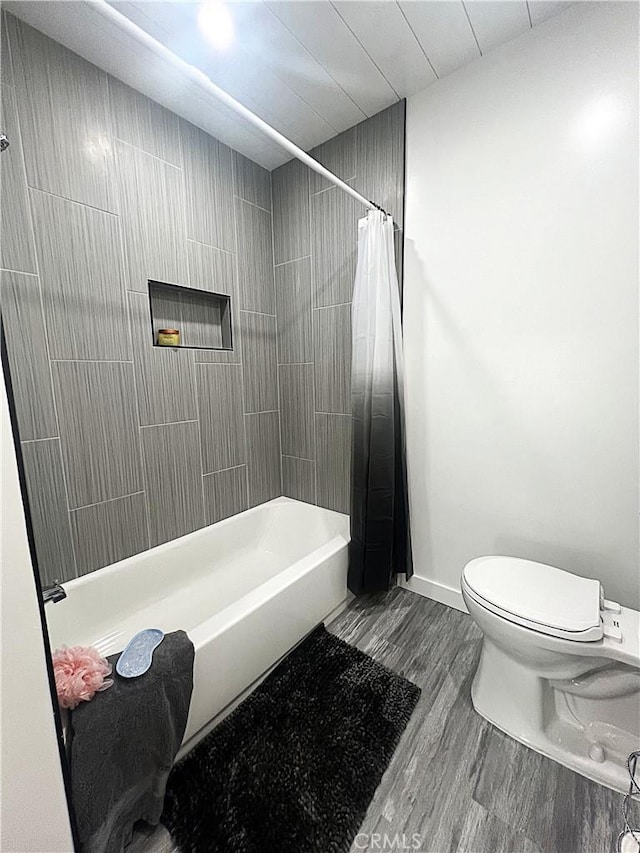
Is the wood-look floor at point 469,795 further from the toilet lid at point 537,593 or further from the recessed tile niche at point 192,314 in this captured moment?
the recessed tile niche at point 192,314

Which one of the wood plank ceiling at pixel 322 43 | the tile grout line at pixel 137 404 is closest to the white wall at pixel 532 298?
the wood plank ceiling at pixel 322 43

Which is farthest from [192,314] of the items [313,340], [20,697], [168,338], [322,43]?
[20,697]

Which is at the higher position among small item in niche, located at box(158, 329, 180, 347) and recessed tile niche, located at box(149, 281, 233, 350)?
recessed tile niche, located at box(149, 281, 233, 350)

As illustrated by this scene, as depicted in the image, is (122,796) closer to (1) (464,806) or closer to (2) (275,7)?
(1) (464,806)

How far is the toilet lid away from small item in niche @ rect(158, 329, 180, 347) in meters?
1.75

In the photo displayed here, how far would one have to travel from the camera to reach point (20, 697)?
2.03 ft

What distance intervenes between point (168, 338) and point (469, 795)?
2.14 meters

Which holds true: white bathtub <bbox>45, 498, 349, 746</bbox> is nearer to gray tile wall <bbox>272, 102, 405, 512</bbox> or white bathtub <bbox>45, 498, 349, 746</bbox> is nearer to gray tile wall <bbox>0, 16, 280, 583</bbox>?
gray tile wall <bbox>0, 16, 280, 583</bbox>

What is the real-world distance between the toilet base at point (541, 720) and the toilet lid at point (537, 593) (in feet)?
0.70

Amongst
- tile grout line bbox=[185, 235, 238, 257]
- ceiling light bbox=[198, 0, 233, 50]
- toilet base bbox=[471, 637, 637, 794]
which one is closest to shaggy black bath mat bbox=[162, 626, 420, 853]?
toilet base bbox=[471, 637, 637, 794]

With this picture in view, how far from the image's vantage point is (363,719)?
129 centimetres

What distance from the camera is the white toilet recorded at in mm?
1112
